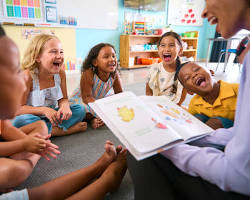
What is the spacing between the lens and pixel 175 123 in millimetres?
588

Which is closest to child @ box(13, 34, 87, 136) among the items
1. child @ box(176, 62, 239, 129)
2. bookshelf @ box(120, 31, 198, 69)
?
child @ box(176, 62, 239, 129)

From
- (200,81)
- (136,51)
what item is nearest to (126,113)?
(200,81)

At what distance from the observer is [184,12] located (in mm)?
4996

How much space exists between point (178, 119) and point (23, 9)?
3.03 metres

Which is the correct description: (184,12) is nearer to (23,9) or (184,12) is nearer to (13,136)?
(23,9)

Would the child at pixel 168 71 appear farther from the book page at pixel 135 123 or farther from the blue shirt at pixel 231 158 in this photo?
the blue shirt at pixel 231 158

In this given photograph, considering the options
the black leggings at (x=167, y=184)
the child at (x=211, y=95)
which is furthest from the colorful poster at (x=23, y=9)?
the black leggings at (x=167, y=184)

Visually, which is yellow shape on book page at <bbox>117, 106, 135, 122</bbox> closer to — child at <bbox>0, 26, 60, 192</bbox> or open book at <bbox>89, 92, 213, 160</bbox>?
open book at <bbox>89, 92, 213, 160</bbox>

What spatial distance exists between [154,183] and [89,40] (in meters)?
A: 3.36

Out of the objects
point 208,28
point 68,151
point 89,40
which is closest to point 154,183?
point 68,151

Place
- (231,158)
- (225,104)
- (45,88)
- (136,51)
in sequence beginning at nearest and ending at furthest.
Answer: (231,158) < (225,104) < (45,88) < (136,51)

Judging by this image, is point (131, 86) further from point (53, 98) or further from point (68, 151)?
point (68, 151)

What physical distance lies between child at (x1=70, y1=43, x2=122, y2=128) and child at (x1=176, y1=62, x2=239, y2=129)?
593 mm

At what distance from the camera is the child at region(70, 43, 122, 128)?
142 cm
